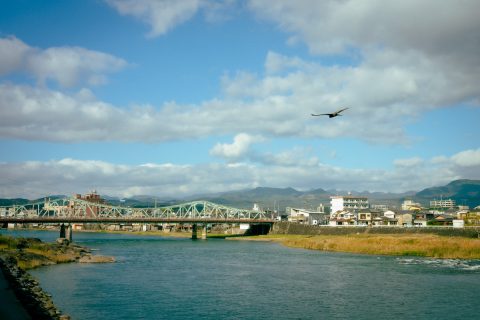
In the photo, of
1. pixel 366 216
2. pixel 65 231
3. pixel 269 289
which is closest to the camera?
pixel 269 289

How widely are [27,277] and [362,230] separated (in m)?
66.0

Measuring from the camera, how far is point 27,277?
33.0 metres

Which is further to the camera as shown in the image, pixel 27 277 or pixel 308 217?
pixel 308 217

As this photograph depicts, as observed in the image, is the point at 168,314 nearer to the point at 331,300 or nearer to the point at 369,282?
the point at 331,300

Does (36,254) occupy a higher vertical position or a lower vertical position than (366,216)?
lower

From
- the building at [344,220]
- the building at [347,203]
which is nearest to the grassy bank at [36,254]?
the building at [344,220]

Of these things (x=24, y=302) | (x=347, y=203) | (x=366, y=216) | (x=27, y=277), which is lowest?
(x=27, y=277)

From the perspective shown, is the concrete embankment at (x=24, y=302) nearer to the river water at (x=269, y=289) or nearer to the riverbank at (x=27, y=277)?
the riverbank at (x=27, y=277)

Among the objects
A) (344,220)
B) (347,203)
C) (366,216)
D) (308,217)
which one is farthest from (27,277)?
(347,203)

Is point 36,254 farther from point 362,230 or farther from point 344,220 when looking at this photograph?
point 344,220

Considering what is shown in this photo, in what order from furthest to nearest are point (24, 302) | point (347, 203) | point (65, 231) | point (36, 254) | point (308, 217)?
1. point (347, 203)
2. point (308, 217)
3. point (65, 231)
4. point (36, 254)
5. point (24, 302)

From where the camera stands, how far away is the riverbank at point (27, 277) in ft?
66.5

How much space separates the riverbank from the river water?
1.44m

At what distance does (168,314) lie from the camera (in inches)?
974
